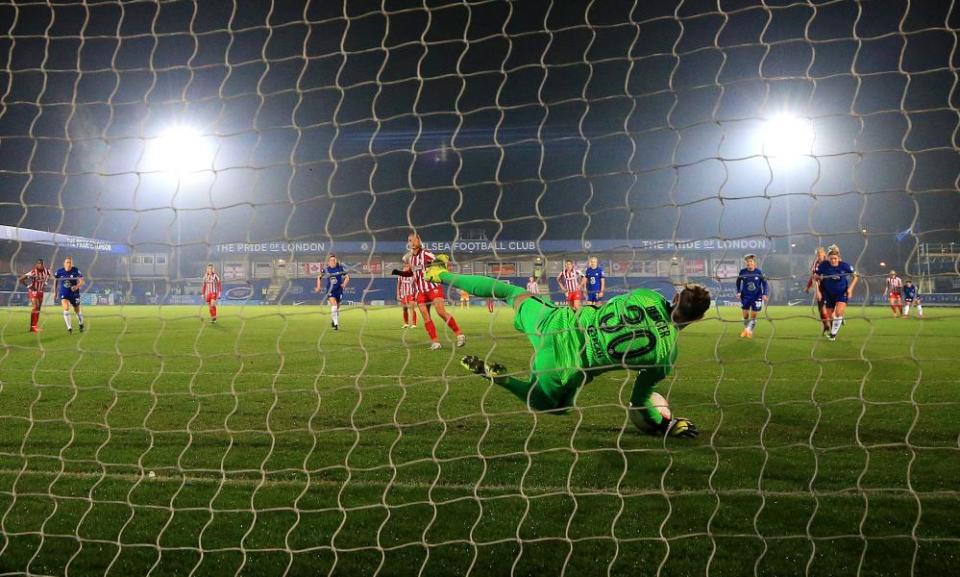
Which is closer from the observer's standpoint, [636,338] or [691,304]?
[636,338]

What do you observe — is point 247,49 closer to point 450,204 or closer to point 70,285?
point 70,285

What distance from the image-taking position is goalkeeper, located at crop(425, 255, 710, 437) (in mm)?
3473

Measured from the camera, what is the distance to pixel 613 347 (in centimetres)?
351

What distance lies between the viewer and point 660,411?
12.9ft

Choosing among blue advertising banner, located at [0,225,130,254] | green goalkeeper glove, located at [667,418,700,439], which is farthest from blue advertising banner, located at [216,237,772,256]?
green goalkeeper glove, located at [667,418,700,439]

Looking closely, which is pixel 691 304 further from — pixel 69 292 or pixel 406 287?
pixel 69 292

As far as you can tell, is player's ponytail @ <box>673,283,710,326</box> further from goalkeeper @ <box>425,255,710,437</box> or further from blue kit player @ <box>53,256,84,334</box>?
blue kit player @ <box>53,256,84,334</box>

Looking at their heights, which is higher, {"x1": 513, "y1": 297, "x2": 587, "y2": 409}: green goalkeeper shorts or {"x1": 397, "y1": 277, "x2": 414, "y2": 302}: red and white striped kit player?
{"x1": 397, "y1": 277, "x2": 414, "y2": 302}: red and white striped kit player

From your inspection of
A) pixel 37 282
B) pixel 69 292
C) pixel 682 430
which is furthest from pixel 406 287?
pixel 682 430

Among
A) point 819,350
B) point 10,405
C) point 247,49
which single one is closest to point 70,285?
point 247,49

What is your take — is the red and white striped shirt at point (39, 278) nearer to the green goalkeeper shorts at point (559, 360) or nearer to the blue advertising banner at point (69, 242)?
the blue advertising banner at point (69, 242)

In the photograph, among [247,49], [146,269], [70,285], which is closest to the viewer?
[70,285]

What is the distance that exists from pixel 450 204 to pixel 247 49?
11130mm

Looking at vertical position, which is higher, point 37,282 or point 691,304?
point 37,282
